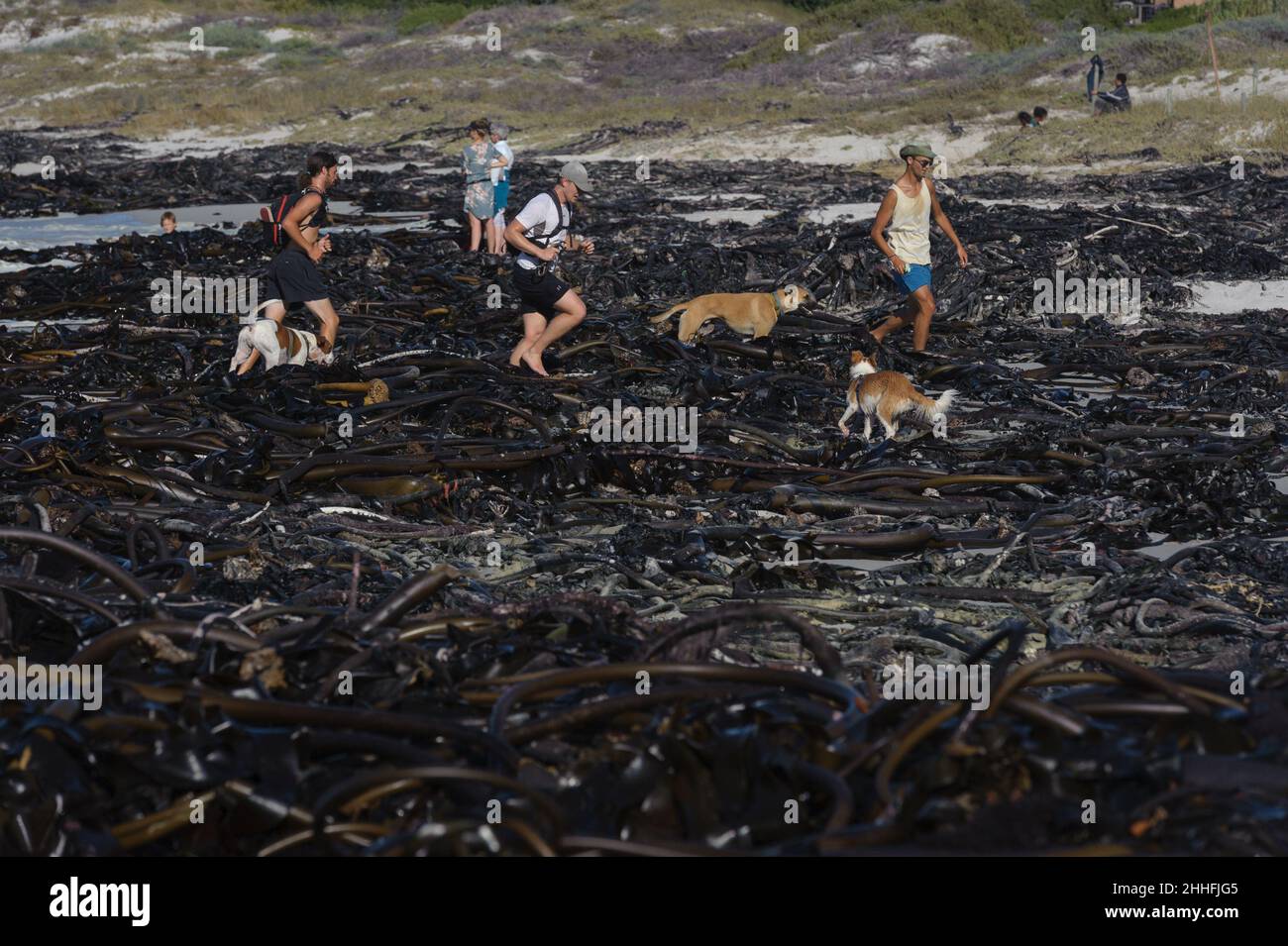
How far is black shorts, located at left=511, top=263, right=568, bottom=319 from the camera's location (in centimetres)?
942

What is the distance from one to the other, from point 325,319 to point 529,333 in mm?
1468

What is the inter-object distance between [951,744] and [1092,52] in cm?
3032

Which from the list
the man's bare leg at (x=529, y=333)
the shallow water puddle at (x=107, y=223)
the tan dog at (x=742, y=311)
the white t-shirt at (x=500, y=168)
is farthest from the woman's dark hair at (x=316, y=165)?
the shallow water puddle at (x=107, y=223)

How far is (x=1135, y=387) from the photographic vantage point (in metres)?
9.39

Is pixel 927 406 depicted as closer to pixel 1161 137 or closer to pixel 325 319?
pixel 325 319

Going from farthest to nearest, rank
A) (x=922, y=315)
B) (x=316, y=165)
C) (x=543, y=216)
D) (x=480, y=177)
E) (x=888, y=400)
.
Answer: (x=480, y=177)
(x=922, y=315)
(x=316, y=165)
(x=543, y=216)
(x=888, y=400)

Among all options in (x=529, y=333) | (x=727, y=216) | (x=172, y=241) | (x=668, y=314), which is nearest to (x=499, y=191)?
(x=172, y=241)

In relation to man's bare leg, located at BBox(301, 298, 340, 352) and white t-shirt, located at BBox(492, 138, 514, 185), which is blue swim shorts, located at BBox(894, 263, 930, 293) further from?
white t-shirt, located at BBox(492, 138, 514, 185)

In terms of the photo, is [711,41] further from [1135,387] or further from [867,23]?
[1135,387]

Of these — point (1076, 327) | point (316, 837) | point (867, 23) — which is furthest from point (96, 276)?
point (867, 23)

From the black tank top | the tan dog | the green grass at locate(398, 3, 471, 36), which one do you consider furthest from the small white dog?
the green grass at locate(398, 3, 471, 36)

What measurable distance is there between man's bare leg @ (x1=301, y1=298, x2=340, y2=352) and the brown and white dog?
384 centimetres

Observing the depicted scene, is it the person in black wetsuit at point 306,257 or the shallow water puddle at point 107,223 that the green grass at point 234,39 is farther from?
the person in black wetsuit at point 306,257

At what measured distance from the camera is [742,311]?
10422mm
